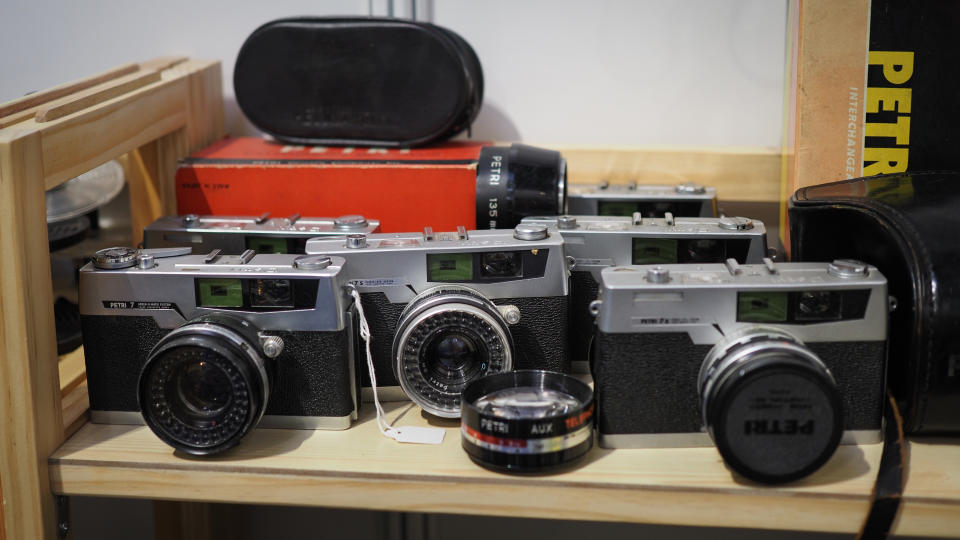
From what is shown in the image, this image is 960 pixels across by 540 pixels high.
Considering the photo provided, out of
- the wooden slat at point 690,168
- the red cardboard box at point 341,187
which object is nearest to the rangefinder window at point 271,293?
the red cardboard box at point 341,187

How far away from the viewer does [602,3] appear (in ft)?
3.55

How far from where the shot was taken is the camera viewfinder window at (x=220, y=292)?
73cm

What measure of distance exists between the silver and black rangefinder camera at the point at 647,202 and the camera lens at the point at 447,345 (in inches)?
9.2

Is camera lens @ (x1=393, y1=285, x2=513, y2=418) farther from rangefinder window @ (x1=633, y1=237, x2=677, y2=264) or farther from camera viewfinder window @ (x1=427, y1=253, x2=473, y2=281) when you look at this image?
rangefinder window @ (x1=633, y1=237, x2=677, y2=264)

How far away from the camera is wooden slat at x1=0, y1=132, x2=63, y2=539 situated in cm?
67

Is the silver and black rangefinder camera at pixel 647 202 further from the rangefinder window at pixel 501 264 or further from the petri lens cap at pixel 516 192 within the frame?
the rangefinder window at pixel 501 264

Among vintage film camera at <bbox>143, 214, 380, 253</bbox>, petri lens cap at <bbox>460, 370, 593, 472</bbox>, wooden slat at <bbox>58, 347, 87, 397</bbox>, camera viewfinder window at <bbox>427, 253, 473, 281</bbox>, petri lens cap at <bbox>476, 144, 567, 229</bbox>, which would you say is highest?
petri lens cap at <bbox>476, 144, 567, 229</bbox>

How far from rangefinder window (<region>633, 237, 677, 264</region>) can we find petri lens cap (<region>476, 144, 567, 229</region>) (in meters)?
0.11

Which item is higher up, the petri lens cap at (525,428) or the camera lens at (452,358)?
the camera lens at (452,358)

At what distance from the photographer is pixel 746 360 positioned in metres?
0.65

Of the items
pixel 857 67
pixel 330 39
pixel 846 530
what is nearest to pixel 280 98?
pixel 330 39

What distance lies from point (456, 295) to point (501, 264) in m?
0.05

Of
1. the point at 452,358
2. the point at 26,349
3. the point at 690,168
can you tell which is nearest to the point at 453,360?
the point at 452,358

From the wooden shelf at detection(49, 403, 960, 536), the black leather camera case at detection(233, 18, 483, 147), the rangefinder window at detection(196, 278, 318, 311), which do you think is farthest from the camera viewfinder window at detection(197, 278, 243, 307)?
the black leather camera case at detection(233, 18, 483, 147)
